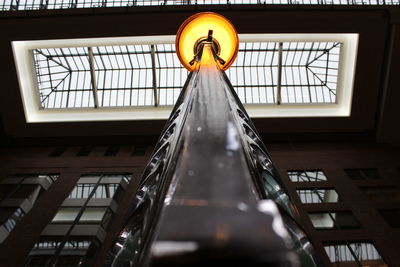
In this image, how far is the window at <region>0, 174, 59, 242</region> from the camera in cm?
1376

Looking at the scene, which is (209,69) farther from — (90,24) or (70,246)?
(90,24)

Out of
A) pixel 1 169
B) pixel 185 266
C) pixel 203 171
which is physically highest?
pixel 1 169

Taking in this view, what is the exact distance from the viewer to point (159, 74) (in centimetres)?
1947

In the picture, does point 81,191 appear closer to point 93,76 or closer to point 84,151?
point 84,151

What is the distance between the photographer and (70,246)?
12383 millimetres

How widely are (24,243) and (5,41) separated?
8.55 meters

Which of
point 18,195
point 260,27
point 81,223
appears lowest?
point 81,223

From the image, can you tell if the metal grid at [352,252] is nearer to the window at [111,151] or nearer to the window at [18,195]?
the window at [18,195]

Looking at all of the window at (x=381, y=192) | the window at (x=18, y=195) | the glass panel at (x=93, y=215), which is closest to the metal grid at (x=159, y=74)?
the window at (x=18, y=195)

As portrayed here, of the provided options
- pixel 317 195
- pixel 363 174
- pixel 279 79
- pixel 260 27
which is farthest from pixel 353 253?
pixel 279 79

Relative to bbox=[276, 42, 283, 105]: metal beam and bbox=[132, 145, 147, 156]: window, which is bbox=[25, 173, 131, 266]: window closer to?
bbox=[132, 145, 147, 156]: window

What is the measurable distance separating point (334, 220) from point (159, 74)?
10.8 metres

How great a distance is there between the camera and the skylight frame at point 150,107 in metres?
17.2

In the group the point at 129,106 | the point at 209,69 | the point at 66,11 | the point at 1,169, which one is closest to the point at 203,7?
the point at 66,11
